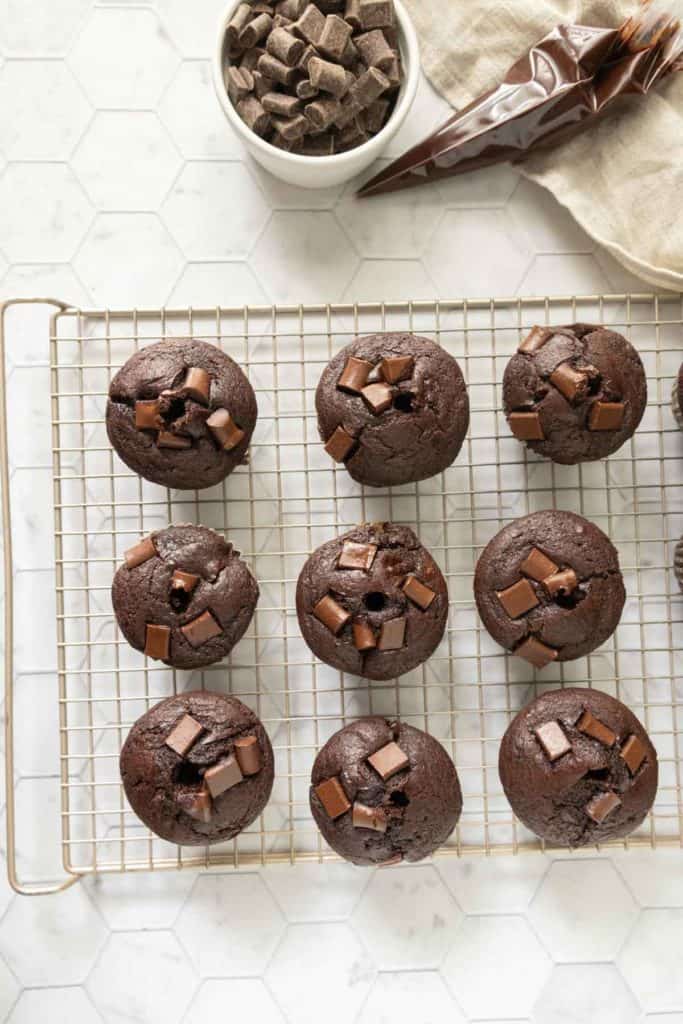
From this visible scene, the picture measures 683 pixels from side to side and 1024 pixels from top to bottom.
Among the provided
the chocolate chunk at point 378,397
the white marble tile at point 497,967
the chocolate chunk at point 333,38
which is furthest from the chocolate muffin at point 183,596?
the chocolate chunk at point 333,38

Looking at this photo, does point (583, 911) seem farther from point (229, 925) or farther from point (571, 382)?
point (571, 382)

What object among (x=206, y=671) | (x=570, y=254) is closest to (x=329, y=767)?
(x=206, y=671)

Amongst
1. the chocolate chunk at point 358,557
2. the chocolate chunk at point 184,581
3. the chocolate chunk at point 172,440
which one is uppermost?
the chocolate chunk at point 172,440

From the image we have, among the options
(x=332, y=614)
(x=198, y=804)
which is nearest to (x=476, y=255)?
(x=332, y=614)

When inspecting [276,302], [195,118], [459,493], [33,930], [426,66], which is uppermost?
[426,66]

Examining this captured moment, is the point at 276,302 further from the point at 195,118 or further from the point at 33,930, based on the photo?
the point at 33,930

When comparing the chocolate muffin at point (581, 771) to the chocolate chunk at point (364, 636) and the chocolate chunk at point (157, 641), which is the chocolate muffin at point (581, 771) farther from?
the chocolate chunk at point (157, 641)

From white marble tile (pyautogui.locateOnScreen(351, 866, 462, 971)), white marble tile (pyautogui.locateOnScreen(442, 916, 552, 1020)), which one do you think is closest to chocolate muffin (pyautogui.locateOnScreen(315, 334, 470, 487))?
white marble tile (pyautogui.locateOnScreen(351, 866, 462, 971))
